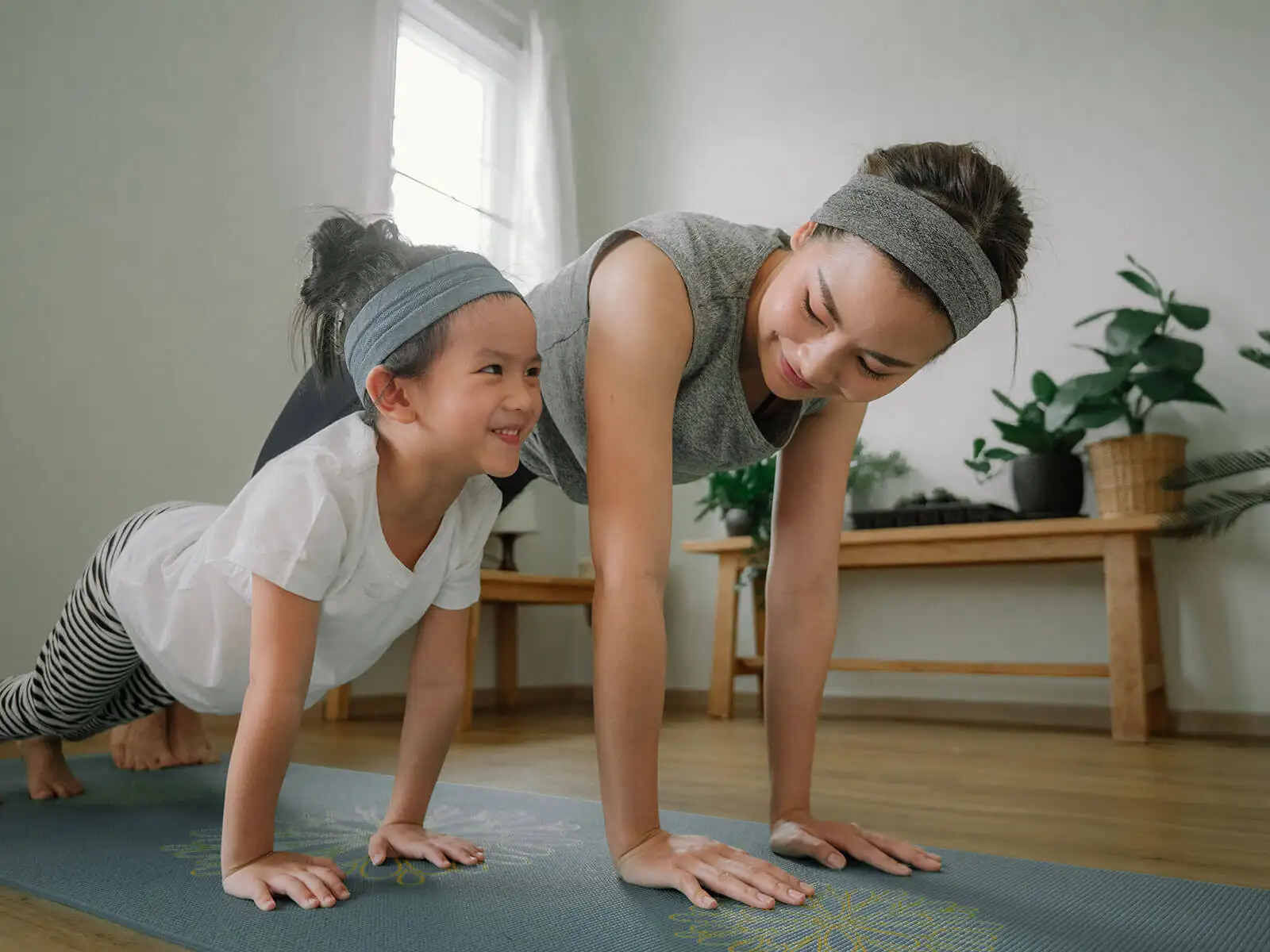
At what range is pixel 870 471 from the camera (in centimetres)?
335

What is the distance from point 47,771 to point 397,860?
0.77 m

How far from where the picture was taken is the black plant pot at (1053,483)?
110 inches

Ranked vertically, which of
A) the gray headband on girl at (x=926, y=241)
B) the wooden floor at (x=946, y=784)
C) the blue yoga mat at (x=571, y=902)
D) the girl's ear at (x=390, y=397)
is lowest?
the wooden floor at (x=946, y=784)

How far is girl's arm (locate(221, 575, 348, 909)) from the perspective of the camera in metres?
0.95

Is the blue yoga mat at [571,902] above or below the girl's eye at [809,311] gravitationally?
below

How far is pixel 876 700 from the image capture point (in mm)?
3289

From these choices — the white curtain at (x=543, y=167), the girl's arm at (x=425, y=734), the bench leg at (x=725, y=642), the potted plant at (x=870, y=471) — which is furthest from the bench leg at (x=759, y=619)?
the girl's arm at (x=425, y=734)

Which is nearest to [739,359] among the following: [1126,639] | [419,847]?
[419,847]

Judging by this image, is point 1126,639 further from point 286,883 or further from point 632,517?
point 286,883

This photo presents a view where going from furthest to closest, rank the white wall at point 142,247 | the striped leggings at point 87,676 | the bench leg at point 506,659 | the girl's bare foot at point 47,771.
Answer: the bench leg at point 506,659 < the white wall at point 142,247 < the girl's bare foot at point 47,771 < the striped leggings at point 87,676

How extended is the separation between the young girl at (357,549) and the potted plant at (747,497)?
2.15m

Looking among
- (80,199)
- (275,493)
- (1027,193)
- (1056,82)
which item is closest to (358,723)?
(80,199)

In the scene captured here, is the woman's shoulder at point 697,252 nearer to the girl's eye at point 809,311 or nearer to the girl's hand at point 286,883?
the girl's eye at point 809,311

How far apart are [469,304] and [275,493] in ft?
0.96
